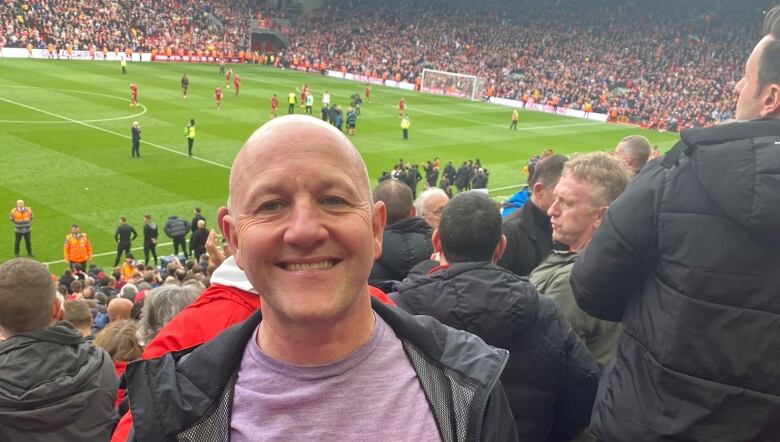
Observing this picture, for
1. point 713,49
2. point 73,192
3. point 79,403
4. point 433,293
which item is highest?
point 713,49

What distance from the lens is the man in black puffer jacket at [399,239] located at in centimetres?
Result: 498

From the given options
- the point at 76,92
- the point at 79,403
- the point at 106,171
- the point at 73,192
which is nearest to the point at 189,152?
the point at 106,171

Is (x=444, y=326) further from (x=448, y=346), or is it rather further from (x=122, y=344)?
(x=122, y=344)

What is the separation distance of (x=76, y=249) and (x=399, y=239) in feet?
38.6

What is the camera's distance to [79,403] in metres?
3.51

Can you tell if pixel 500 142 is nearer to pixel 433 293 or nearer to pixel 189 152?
pixel 189 152

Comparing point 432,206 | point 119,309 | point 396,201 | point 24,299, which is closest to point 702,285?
point 396,201

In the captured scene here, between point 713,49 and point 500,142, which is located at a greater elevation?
point 713,49

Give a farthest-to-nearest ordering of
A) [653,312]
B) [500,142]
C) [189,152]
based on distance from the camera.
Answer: [500,142]
[189,152]
[653,312]

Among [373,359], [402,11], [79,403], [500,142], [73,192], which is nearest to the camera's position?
[373,359]

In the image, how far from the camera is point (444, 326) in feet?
7.38

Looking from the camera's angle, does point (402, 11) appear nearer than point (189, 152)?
No

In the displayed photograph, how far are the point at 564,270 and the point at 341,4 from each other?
3027 inches

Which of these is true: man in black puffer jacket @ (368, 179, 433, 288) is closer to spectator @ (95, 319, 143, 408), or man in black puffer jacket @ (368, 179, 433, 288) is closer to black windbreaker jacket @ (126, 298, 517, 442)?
spectator @ (95, 319, 143, 408)
